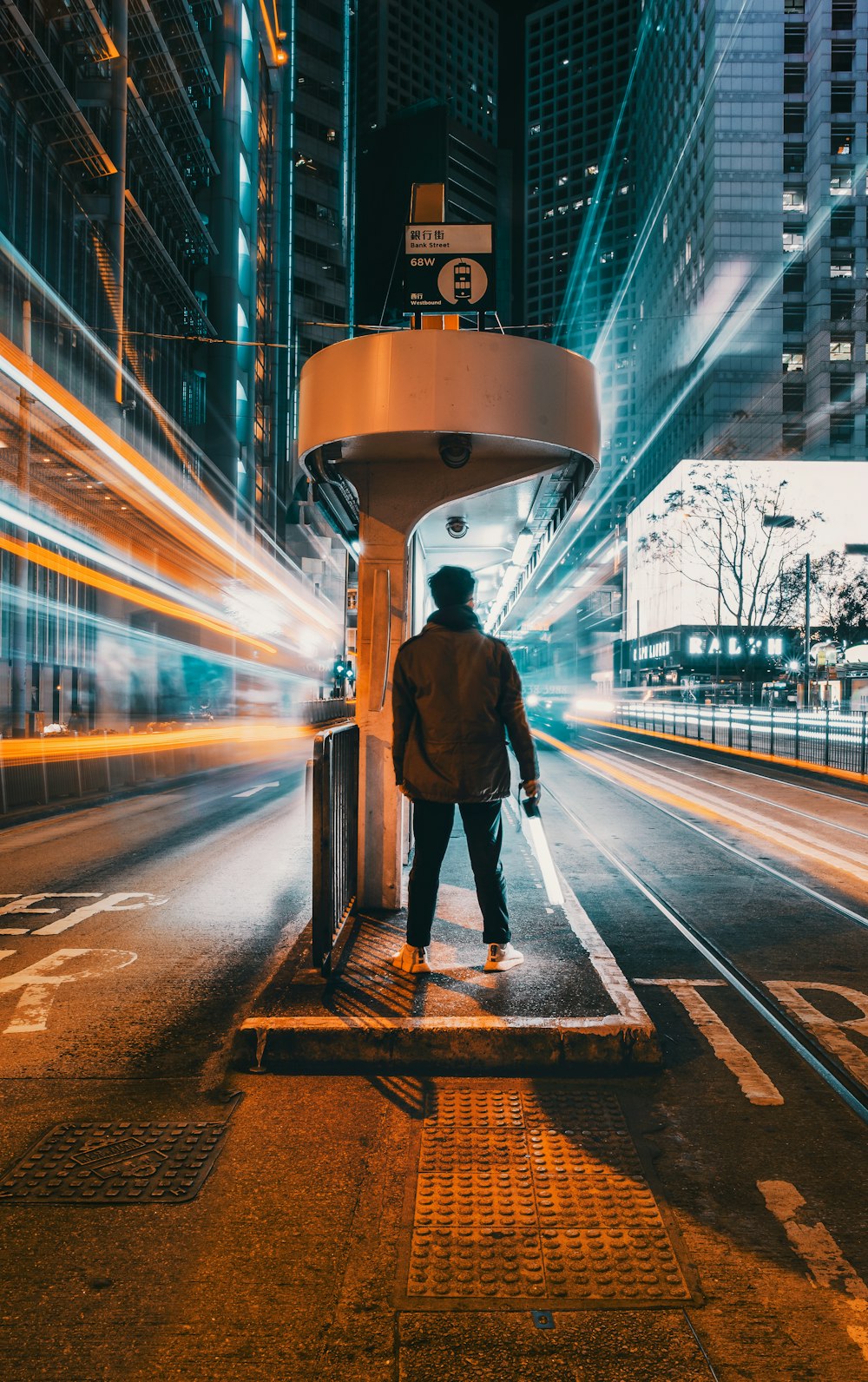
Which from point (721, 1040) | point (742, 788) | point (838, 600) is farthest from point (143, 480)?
point (838, 600)

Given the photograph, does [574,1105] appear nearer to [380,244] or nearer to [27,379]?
[27,379]

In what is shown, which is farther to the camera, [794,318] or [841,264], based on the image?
[794,318]

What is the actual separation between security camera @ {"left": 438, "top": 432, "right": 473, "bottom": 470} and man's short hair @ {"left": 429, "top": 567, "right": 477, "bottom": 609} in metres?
0.98

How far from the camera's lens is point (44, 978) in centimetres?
537

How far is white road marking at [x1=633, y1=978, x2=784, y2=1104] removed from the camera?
3.78 m

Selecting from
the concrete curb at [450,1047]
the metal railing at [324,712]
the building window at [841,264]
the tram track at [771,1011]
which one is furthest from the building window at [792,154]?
the concrete curb at [450,1047]

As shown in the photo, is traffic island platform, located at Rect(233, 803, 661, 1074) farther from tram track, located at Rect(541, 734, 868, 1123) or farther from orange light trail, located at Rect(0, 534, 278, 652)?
orange light trail, located at Rect(0, 534, 278, 652)

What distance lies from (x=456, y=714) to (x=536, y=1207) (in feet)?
7.73

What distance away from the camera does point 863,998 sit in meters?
4.97

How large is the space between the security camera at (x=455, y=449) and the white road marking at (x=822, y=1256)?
3996 millimetres

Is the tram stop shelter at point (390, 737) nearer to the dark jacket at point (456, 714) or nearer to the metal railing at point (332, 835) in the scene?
the metal railing at point (332, 835)

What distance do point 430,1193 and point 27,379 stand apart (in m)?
20.8

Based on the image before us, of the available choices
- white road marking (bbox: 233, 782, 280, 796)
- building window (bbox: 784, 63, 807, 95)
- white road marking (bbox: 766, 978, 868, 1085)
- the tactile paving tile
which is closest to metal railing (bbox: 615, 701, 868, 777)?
white road marking (bbox: 233, 782, 280, 796)

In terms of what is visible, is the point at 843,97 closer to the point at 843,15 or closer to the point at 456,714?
the point at 843,15
